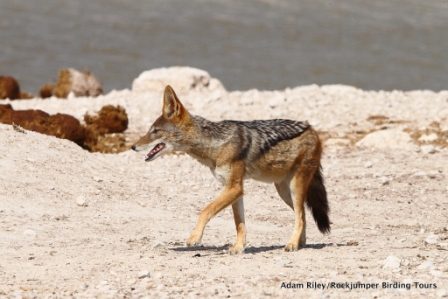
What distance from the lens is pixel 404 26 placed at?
136 feet

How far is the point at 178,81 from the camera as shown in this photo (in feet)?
66.2

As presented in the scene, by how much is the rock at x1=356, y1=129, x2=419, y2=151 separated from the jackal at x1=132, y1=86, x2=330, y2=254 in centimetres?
597

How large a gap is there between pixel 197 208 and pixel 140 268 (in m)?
3.98

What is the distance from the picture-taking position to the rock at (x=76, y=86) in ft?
71.1

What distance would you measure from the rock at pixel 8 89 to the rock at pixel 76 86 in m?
1.07

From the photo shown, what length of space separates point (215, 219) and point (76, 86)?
Answer: 38.6 ft

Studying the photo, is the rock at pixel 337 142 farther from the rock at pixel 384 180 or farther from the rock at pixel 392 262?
the rock at pixel 392 262

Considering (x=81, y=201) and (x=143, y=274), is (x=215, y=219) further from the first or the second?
(x=143, y=274)

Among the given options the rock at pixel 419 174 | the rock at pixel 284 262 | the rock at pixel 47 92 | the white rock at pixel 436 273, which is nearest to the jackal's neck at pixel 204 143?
the rock at pixel 284 262

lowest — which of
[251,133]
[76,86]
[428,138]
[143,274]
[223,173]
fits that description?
[143,274]

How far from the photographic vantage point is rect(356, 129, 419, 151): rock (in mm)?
14883

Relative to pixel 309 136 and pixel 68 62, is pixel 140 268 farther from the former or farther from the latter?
pixel 68 62

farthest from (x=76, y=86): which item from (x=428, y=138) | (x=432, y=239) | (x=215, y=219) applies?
(x=432, y=239)

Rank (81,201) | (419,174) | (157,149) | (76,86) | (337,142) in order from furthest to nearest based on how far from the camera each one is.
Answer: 1. (76,86)
2. (337,142)
3. (419,174)
4. (81,201)
5. (157,149)
